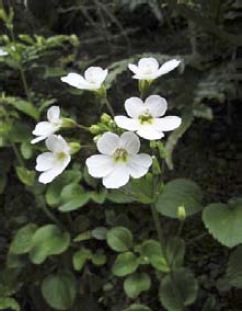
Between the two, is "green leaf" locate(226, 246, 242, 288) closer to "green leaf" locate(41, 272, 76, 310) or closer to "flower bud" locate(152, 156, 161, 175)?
"flower bud" locate(152, 156, 161, 175)

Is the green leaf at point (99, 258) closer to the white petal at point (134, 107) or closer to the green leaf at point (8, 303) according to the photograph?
the green leaf at point (8, 303)

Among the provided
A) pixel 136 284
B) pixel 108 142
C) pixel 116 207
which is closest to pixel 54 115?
pixel 108 142

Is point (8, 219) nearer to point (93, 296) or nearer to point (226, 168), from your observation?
point (93, 296)

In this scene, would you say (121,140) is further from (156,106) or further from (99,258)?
(99,258)

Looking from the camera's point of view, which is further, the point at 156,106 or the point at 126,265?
the point at 126,265

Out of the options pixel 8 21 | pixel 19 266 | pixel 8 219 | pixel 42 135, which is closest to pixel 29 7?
pixel 8 21

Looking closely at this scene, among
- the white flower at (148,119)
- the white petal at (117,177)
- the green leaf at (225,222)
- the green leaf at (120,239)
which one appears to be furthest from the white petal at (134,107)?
the green leaf at (120,239)

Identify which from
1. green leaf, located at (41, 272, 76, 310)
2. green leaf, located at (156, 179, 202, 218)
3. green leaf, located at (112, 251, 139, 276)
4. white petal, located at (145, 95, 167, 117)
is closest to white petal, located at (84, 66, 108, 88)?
white petal, located at (145, 95, 167, 117)
